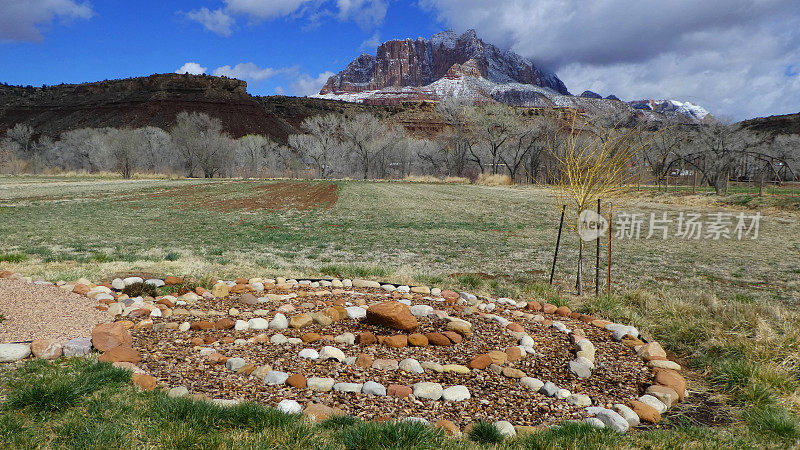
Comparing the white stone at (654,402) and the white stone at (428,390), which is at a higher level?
the white stone at (428,390)

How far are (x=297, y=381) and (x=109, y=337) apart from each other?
2.10m

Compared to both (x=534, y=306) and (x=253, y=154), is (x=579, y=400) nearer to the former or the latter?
(x=534, y=306)

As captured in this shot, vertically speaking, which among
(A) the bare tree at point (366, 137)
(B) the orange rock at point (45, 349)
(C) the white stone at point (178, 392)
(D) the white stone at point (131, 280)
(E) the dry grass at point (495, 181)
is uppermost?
(A) the bare tree at point (366, 137)

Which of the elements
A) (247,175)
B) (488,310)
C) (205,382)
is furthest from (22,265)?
(247,175)

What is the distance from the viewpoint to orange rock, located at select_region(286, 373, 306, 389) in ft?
11.5

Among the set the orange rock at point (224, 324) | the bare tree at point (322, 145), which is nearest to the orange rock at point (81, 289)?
the orange rock at point (224, 324)

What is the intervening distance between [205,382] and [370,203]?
77.4ft

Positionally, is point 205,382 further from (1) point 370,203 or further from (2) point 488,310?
(1) point 370,203

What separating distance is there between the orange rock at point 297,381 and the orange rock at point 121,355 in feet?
5.07

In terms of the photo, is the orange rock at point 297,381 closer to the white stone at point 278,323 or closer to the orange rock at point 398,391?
Result: the orange rock at point 398,391

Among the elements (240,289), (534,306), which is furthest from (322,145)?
(534,306)

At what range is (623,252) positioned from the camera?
1278cm

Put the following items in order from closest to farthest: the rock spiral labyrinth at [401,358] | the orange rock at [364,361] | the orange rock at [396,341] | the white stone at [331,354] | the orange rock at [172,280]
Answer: the rock spiral labyrinth at [401,358], the orange rock at [364,361], the white stone at [331,354], the orange rock at [396,341], the orange rock at [172,280]

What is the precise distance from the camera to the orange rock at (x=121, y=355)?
12.3ft
